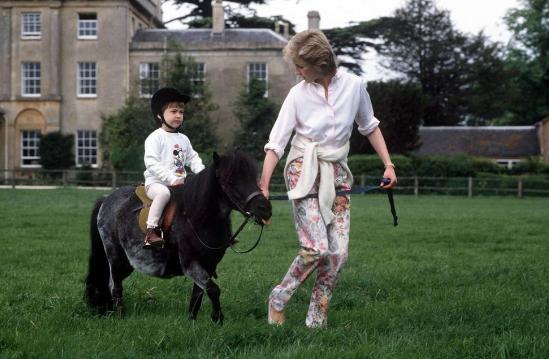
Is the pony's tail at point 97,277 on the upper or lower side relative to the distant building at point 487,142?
lower

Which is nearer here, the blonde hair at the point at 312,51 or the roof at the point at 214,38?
the blonde hair at the point at 312,51

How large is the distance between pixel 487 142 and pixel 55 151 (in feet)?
100

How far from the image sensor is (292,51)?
217 inches

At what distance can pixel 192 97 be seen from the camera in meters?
41.8

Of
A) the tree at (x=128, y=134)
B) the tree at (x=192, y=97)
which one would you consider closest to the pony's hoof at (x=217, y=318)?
the tree at (x=128, y=134)

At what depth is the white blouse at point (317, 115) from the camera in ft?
18.4

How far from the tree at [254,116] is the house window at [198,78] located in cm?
230

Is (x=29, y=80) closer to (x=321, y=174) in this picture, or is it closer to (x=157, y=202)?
(x=157, y=202)

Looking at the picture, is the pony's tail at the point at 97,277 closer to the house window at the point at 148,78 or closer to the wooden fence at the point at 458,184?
the wooden fence at the point at 458,184

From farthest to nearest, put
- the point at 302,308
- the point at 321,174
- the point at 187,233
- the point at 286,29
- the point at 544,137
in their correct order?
the point at 544,137
the point at 286,29
the point at 302,308
the point at 187,233
the point at 321,174

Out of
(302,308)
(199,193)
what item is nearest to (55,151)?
(302,308)

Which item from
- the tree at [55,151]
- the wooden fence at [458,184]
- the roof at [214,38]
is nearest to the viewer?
Answer: the wooden fence at [458,184]

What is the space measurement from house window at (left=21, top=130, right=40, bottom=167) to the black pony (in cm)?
4029

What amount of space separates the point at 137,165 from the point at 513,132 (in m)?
30.6
